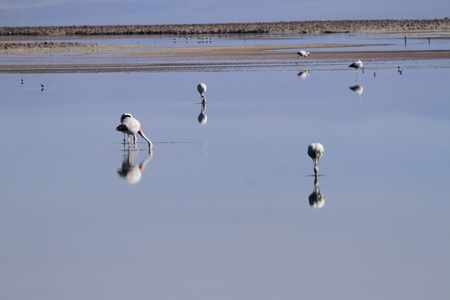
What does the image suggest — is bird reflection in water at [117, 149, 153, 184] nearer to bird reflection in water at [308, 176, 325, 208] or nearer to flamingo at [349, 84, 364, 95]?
bird reflection in water at [308, 176, 325, 208]

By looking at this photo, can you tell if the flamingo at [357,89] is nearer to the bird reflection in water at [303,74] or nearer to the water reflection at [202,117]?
the bird reflection in water at [303,74]

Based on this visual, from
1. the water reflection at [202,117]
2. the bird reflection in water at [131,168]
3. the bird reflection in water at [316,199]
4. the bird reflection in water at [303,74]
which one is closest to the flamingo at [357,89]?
the bird reflection in water at [303,74]

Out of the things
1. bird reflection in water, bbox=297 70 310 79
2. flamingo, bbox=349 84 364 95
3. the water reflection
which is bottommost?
the water reflection

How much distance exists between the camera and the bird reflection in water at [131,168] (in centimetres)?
1370

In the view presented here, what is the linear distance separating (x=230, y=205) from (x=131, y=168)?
11.8 feet

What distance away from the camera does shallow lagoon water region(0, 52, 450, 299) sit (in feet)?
27.5

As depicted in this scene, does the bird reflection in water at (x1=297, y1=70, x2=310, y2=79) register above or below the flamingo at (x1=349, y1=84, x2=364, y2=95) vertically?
above

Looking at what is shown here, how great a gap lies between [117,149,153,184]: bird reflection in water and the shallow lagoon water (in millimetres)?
103

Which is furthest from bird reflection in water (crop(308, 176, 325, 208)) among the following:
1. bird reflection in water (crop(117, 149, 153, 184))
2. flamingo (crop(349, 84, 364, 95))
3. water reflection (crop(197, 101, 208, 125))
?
flamingo (crop(349, 84, 364, 95))

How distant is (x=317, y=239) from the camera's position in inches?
380

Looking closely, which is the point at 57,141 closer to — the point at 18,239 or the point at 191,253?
the point at 18,239

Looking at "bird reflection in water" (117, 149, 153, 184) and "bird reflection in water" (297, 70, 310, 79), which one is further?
"bird reflection in water" (297, 70, 310, 79)

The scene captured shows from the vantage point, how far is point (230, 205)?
A: 1146cm

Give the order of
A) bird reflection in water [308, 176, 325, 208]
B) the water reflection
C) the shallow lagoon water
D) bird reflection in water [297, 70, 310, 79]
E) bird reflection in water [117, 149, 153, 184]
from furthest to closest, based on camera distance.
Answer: bird reflection in water [297, 70, 310, 79], the water reflection, bird reflection in water [117, 149, 153, 184], bird reflection in water [308, 176, 325, 208], the shallow lagoon water
